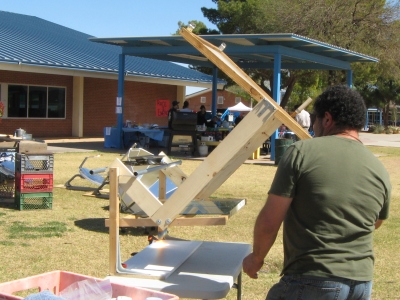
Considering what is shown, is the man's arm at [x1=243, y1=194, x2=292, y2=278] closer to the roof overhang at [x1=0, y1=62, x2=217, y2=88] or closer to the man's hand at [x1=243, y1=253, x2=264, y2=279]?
the man's hand at [x1=243, y1=253, x2=264, y2=279]

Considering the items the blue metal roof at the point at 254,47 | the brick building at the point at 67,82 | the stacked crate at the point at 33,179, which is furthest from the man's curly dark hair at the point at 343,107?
the brick building at the point at 67,82

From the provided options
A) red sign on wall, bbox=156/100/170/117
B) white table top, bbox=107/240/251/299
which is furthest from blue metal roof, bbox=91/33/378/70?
white table top, bbox=107/240/251/299

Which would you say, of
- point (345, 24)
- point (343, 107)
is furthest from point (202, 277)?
point (345, 24)

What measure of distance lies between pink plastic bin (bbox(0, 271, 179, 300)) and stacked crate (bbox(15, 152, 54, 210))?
615 centimetres

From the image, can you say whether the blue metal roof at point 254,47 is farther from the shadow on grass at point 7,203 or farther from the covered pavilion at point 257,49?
the shadow on grass at point 7,203

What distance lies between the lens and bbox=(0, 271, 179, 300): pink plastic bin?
9.64ft

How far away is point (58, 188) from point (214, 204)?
306 inches

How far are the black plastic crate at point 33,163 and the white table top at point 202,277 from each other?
5.60 m

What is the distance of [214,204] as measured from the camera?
4.23 metres

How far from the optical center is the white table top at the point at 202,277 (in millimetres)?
3230

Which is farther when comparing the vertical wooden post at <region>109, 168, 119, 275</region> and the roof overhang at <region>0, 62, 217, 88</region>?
the roof overhang at <region>0, 62, 217, 88</region>

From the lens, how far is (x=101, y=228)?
8.19m

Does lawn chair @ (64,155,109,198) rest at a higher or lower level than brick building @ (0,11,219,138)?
lower

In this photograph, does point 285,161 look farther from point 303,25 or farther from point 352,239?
point 303,25
